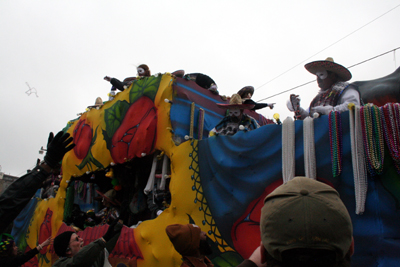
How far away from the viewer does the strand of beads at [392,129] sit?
246cm

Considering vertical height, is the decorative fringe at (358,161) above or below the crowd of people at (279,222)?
below

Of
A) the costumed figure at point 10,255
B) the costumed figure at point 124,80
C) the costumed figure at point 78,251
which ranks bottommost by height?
the costumed figure at point 78,251

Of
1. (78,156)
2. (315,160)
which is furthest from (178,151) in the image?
(78,156)

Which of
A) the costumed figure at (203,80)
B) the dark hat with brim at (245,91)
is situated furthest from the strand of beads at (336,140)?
the costumed figure at (203,80)

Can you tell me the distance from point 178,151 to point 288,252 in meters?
3.44

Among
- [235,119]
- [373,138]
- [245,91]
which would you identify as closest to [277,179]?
[373,138]

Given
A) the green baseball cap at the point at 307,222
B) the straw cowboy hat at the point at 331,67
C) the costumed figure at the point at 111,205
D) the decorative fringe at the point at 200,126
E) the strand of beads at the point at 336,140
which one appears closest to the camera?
the green baseball cap at the point at 307,222

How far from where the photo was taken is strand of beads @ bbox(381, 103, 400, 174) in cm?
246

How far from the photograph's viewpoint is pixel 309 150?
2.93m

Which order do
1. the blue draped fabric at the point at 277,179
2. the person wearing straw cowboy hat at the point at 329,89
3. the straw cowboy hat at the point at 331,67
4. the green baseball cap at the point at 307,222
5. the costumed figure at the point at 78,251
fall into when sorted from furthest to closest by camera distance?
the straw cowboy hat at the point at 331,67 → the person wearing straw cowboy hat at the point at 329,89 → the blue draped fabric at the point at 277,179 → the costumed figure at the point at 78,251 → the green baseball cap at the point at 307,222

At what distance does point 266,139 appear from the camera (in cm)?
336

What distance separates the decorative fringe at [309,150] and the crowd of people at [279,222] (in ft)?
1.08

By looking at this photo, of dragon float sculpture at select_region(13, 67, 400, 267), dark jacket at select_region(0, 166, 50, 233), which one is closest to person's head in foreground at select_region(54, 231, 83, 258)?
dark jacket at select_region(0, 166, 50, 233)

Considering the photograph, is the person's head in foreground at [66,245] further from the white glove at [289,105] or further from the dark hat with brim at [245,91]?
the dark hat with brim at [245,91]
